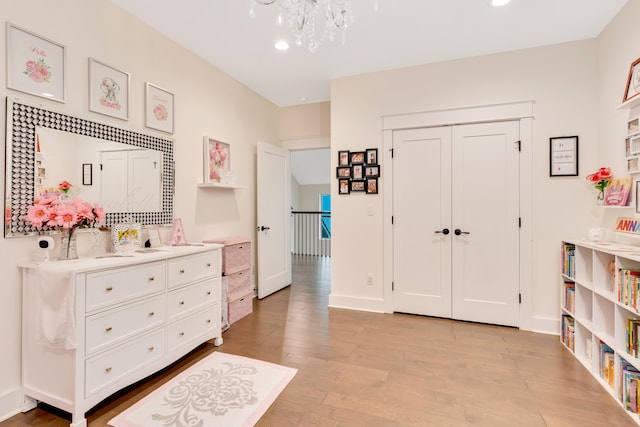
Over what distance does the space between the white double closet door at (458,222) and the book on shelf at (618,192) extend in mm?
680

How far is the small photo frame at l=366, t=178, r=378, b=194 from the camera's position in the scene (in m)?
3.60

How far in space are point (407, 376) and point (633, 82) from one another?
2751 mm

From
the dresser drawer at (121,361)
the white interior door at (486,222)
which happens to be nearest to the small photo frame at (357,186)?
the white interior door at (486,222)

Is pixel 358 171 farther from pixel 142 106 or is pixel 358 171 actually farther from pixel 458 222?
pixel 142 106

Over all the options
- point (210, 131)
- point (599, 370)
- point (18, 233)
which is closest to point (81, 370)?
point (18, 233)

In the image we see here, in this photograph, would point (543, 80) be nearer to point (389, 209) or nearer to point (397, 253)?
point (389, 209)

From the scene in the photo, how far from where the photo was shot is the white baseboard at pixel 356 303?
360 centimetres

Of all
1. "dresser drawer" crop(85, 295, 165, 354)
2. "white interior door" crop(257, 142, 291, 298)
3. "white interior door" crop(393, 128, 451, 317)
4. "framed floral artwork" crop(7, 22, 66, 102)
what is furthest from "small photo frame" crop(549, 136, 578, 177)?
"framed floral artwork" crop(7, 22, 66, 102)

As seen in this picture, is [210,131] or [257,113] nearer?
[210,131]

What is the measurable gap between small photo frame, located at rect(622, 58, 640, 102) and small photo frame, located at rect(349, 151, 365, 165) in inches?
88.7

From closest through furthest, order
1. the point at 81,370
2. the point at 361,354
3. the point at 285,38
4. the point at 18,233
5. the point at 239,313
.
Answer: the point at 81,370, the point at 18,233, the point at 361,354, the point at 285,38, the point at 239,313

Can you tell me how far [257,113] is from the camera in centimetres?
434

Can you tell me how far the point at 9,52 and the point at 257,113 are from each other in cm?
275

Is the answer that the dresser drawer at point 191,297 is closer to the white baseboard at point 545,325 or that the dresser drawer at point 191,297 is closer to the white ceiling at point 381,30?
the white ceiling at point 381,30
